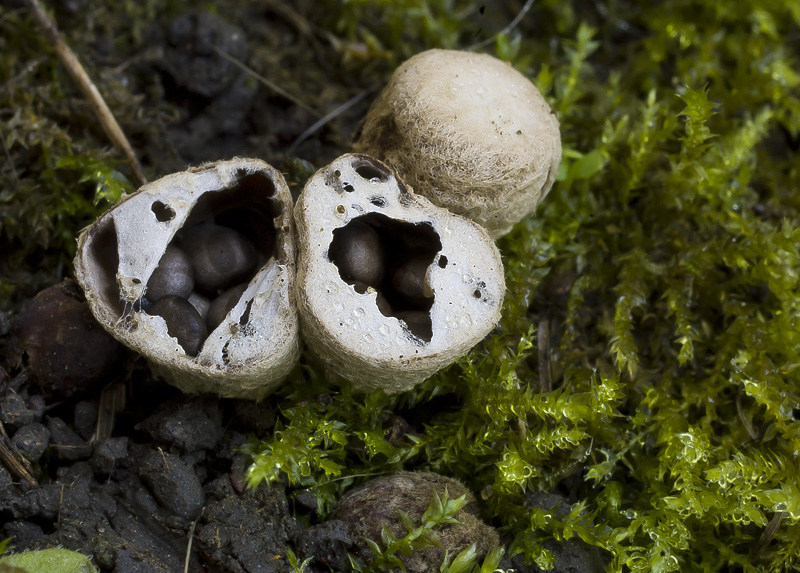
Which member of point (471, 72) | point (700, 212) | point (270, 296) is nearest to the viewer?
point (270, 296)

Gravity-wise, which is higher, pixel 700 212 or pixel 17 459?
pixel 700 212


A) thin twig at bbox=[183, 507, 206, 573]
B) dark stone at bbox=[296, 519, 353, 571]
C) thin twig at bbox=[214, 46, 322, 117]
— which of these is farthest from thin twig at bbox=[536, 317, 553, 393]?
thin twig at bbox=[214, 46, 322, 117]

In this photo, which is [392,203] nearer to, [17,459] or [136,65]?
[17,459]

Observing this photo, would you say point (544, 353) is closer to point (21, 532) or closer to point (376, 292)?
point (376, 292)

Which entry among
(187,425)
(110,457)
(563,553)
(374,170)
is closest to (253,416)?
(187,425)

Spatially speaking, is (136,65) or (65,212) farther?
(136,65)

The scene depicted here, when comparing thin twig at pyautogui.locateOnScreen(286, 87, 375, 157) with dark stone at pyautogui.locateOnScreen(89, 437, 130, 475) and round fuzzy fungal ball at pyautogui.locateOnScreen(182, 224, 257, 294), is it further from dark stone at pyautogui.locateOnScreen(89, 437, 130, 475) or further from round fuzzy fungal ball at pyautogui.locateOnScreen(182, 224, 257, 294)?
dark stone at pyautogui.locateOnScreen(89, 437, 130, 475)

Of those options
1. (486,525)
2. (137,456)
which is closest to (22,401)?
(137,456)
